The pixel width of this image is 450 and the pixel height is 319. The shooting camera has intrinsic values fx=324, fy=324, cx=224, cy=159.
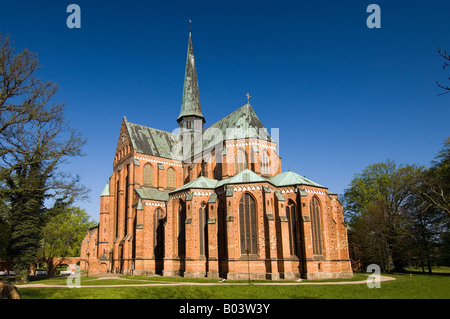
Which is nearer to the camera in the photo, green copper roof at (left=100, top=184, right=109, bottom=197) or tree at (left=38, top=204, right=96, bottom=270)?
green copper roof at (left=100, top=184, right=109, bottom=197)

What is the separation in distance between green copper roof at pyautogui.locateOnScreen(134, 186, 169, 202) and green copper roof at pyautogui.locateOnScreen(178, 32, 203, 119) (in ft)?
44.5

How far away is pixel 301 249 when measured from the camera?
3017cm

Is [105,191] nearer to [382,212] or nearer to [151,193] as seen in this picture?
[151,193]

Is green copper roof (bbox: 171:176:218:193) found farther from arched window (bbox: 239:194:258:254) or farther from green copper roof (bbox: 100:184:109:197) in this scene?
green copper roof (bbox: 100:184:109:197)

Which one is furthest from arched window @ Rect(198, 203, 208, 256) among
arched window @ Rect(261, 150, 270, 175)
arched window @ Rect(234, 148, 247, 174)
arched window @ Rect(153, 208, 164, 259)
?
arched window @ Rect(261, 150, 270, 175)

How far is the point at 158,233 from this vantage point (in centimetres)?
3925

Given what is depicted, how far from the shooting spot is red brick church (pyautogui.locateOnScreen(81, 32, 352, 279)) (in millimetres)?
29625

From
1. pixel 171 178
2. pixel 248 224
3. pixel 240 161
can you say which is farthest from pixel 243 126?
pixel 248 224

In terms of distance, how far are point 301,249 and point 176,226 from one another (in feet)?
44.1

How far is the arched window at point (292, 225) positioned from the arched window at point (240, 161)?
7.94 metres

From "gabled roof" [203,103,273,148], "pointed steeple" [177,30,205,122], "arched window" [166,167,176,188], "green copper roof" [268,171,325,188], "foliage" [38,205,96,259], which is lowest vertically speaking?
"foliage" [38,205,96,259]

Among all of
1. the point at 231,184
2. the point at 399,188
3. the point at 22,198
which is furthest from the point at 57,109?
the point at 399,188

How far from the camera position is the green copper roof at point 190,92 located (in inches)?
1977
